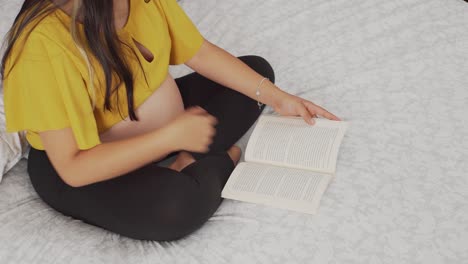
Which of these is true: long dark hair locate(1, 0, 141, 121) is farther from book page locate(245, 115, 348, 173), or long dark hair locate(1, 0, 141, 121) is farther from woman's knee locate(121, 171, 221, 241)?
book page locate(245, 115, 348, 173)

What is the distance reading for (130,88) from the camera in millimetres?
1050

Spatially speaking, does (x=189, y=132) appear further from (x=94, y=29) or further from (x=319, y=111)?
(x=319, y=111)

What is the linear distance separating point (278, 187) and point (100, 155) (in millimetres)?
332

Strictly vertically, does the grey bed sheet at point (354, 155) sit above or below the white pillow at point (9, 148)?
below

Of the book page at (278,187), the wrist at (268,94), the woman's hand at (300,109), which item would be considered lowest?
the book page at (278,187)

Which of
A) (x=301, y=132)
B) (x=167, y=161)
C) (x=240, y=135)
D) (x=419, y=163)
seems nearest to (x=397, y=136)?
(x=419, y=163)

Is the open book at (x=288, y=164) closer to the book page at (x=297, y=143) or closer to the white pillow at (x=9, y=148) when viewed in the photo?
the book page at (x=297, y=143)

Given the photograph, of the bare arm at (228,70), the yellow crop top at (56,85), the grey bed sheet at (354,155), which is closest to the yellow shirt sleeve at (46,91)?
the yellow crop top at (56,85)

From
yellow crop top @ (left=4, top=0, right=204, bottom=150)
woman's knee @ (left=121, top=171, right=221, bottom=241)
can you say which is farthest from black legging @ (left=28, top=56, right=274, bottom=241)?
yellow crop top @ (left=4, top=0, right=204, bottom=150)

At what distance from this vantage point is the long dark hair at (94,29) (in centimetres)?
93

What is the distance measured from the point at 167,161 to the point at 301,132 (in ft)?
0.98

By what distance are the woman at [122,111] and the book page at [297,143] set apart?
3cm

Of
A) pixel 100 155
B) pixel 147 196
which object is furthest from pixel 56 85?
pixel 147 196

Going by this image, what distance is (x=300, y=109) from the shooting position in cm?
121
